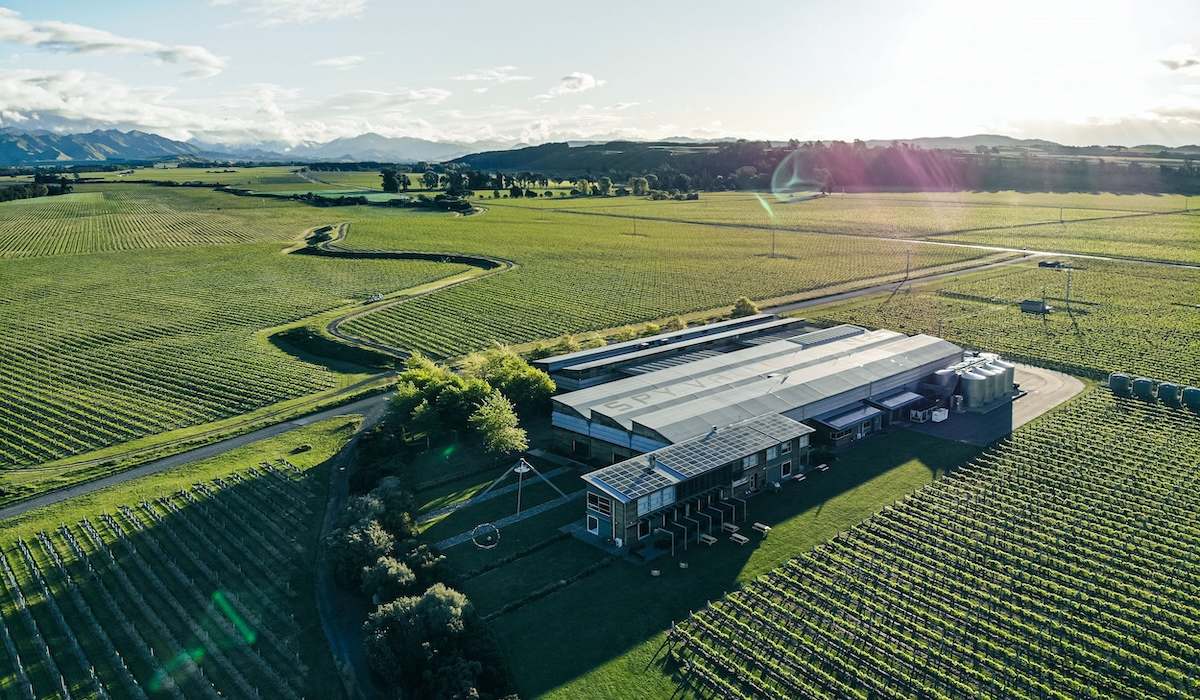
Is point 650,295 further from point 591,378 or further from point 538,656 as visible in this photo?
point 538,656

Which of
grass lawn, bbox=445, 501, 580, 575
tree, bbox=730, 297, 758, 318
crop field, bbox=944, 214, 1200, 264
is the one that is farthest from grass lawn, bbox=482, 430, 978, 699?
crop field, bbox=944, 214, 1200, 264

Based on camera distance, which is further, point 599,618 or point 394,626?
point 599,618

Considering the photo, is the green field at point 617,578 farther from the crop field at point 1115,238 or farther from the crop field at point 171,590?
the crop field at point 1115,238

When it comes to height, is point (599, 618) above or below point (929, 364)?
below

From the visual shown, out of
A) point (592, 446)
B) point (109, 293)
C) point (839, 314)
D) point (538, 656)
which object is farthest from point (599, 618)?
point (109, 293)

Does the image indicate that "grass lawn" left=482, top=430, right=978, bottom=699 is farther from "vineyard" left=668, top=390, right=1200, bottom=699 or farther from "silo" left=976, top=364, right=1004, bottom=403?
"silo" left=976, top=364, right=1004, bottom=403

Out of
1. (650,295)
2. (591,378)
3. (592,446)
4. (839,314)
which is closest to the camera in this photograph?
(592,446)

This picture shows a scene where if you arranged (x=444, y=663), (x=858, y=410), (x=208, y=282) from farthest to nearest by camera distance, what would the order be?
(x=208, y=282)
(x=858, y=410)
(x=444, y=663)
